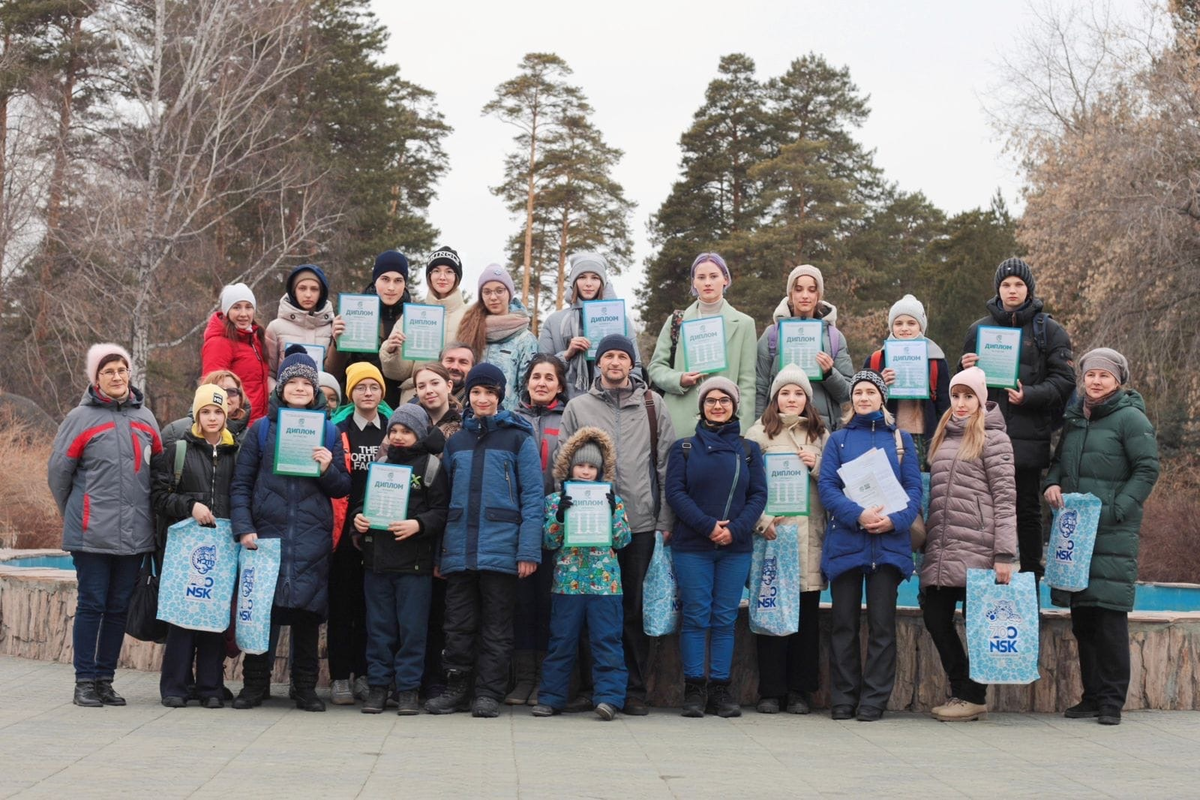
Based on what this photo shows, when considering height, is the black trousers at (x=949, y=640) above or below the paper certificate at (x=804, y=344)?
below

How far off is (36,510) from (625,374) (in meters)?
12.5

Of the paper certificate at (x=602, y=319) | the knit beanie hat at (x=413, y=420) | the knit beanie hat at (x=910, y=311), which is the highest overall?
the knit beanie hat at (x=910, y=311)

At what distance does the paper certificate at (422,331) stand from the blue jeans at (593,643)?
2.14 m

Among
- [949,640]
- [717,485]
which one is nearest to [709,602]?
[717,485]

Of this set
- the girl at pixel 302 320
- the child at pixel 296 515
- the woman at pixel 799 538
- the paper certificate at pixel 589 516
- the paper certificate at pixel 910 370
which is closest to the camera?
the paper certificate at pixel 589 516

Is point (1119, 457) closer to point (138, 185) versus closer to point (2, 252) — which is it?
point (138, 185)

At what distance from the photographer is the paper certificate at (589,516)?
835 centimetres

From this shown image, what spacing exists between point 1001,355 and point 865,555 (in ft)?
5.95

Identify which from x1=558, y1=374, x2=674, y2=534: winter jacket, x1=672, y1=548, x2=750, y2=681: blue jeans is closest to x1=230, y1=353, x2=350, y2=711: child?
x1=558, y1=374, x2=674, y2=534: winter jacket

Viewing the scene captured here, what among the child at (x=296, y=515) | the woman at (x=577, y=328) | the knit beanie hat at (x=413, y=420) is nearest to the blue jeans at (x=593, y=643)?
the knit beanie hat at (x=413, y=420)

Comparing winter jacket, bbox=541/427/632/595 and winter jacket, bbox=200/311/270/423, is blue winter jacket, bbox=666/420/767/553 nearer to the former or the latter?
winter jacket, bbox=541/427/632/595

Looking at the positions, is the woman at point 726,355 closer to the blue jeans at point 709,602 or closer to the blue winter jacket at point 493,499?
the blue jeans at point 709,602

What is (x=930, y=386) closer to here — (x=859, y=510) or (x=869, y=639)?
(x=859, y=510)

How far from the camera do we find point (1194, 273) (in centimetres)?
2541
